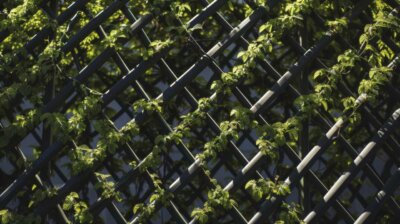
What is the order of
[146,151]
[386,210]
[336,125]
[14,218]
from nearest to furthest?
[14,218], [336,125], [386,210], [146,151]

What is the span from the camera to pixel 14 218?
3.75 metres

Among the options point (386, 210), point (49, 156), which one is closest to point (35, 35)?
point (49, 156)

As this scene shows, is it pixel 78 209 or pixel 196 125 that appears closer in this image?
pixel 78 209

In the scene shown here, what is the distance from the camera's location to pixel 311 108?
13.0 feet

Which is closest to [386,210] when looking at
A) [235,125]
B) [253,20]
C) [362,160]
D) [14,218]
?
[362,160]

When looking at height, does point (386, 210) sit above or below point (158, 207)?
below

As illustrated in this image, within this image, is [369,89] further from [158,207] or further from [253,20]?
[158,207]

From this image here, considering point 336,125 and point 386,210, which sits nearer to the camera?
point 336,125

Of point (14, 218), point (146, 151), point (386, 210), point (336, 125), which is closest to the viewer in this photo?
point (14, 218)

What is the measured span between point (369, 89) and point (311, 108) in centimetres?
38

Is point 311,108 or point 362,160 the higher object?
point 311,108

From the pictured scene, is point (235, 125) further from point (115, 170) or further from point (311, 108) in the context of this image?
point (115, 170)

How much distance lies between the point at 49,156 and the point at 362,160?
71.5 inches

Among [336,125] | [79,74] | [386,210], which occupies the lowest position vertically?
[386,210]
